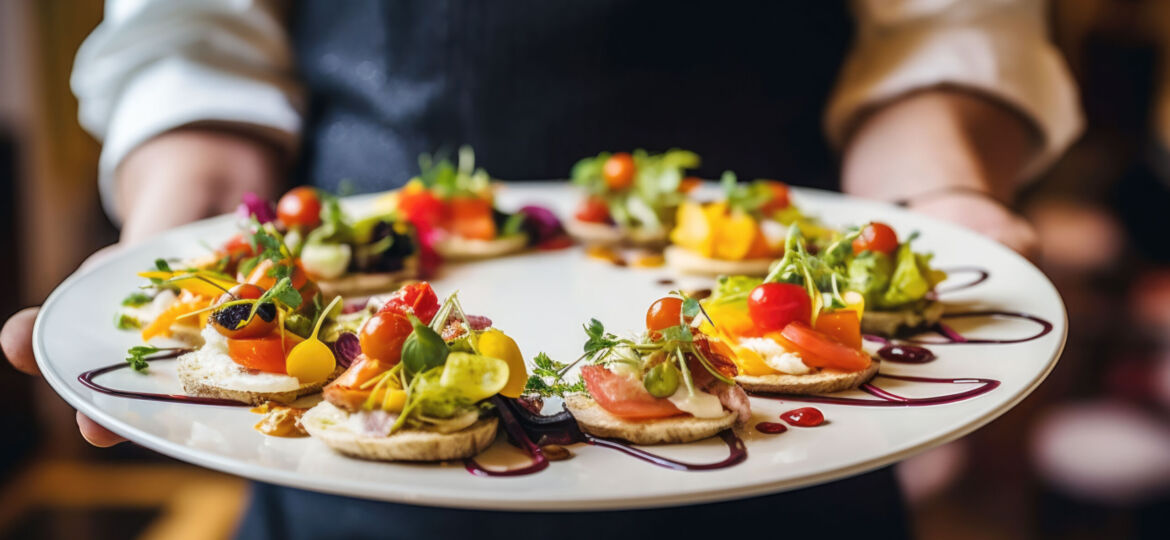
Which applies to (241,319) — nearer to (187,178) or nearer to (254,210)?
(254,210)

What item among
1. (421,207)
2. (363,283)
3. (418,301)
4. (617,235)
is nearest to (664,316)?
(418,301)

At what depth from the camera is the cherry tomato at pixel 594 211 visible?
2809 millimetres

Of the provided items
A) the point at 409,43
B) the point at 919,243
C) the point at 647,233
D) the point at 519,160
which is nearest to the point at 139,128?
the point at 409,43

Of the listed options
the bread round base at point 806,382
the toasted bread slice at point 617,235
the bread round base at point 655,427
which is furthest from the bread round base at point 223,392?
the toasted bread slice at point 617,235

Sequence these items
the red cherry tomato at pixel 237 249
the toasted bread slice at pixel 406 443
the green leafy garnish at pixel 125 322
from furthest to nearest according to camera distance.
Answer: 1. the red cherry tomato at pixel 237 249
2. the green leafy garnish at pixel 125 322
3. the toasted bread slice at pixel 406 443

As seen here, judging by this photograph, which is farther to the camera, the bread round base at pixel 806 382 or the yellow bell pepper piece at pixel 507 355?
the bread round base at pixel 806 382

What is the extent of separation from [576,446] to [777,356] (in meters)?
0.46

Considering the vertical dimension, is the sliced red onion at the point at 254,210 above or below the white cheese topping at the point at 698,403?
above

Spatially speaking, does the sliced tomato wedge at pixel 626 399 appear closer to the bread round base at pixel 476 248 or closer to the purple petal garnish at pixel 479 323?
the purple petal garnish at pixel 479 323

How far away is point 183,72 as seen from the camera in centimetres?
301

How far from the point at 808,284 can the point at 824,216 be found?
102 centimetres

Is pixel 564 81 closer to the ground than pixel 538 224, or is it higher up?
higher up

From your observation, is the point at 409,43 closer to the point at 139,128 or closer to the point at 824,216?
the point at 139,128

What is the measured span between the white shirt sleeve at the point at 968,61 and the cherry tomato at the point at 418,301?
182 cm
